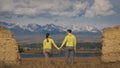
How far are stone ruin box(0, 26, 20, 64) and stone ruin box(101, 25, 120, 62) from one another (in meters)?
6.54

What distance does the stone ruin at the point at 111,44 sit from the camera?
1299 inches

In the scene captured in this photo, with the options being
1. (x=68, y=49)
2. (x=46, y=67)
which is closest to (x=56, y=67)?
(x=46, y=67)

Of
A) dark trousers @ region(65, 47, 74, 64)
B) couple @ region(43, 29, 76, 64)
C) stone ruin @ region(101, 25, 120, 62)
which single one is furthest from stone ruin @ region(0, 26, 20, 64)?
stone ruin @ region(101, 25, 120, 62)

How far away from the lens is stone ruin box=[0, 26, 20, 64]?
106 feet

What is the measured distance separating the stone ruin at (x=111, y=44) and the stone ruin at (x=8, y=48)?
6.54 meters

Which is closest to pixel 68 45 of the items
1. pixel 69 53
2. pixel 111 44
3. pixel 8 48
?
pixel 69 53

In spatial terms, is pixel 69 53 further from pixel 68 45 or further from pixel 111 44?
pixel 111 44

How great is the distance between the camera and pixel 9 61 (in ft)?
106

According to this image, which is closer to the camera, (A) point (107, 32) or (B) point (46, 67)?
(B) point (46, 67)

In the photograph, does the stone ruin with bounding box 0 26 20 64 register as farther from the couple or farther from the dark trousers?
the dark trousers

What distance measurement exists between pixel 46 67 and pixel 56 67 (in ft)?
1.99

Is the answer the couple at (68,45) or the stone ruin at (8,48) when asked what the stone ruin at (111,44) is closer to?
the couple at (68,45)

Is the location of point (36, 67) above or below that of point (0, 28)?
below

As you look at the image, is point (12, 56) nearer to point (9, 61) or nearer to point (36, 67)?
point (9, 61)
